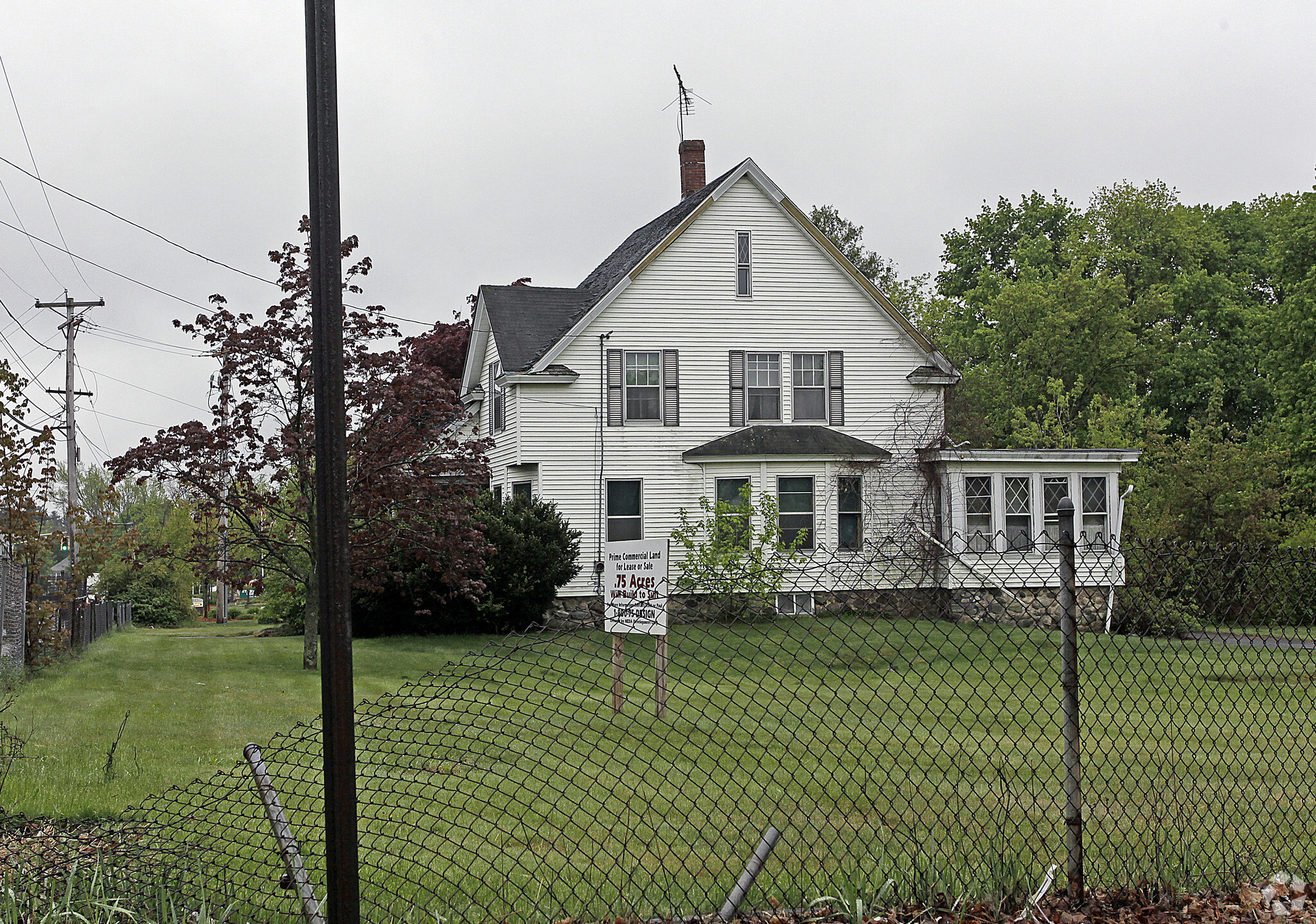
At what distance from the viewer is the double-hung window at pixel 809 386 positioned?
24672 millimetres

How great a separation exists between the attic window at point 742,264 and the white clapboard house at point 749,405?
0.10 feet

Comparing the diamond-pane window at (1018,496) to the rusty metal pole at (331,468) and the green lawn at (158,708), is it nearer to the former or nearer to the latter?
the green lawn at (158,708)

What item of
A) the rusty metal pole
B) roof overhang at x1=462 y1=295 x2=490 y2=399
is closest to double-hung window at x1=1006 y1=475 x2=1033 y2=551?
roof overhang at x1=462 y1=295 x2=490 y2=399

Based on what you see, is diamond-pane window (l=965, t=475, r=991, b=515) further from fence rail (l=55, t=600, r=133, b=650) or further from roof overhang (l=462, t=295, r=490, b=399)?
fence rail (l=55, t=600, r=133, b=650)

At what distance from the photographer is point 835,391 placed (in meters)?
24.7

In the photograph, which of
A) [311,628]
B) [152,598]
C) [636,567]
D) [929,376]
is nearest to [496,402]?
[929,376]

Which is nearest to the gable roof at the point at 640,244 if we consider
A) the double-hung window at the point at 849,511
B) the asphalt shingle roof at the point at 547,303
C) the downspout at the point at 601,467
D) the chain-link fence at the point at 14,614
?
the asphalt shingle roof at the point at 547,303

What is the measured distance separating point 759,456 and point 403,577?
7.51 metres

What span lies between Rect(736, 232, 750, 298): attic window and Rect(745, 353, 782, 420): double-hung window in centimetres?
136

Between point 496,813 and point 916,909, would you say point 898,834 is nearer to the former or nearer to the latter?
point 916,909

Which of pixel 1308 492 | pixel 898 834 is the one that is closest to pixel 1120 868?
pixel 898 834

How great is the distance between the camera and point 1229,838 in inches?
229

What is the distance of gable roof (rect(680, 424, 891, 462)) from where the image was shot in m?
23.5

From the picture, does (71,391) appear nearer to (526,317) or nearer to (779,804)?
(526,317)
